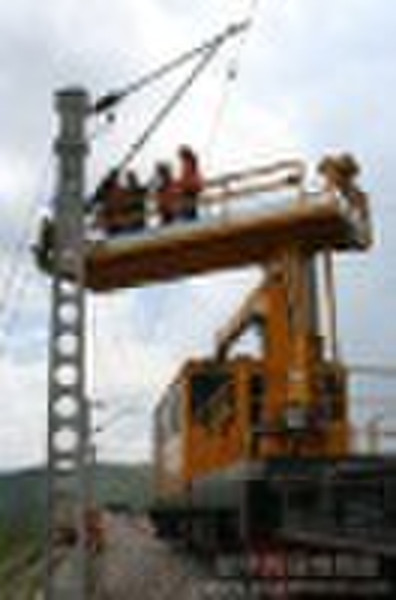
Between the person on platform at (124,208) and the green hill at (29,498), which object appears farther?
the green hill at (29,498)

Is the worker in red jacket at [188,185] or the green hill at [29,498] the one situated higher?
the worker in red jacket at [188,185]

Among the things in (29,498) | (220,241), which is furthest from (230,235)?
(29,498)

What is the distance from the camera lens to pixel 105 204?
76.5 feet

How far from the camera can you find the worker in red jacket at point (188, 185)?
81.5ft

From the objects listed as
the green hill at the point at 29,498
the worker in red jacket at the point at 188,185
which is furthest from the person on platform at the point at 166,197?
the green hill at the point at 29,498

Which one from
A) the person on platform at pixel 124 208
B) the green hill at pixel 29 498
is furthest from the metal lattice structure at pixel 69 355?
the green hill at pixel 29 498

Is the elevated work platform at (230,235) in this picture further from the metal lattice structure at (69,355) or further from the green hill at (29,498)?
the green hill at (29,498)

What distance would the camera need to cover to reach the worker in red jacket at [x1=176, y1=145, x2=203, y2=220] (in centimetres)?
2484

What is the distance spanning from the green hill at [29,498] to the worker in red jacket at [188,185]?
2736 cm

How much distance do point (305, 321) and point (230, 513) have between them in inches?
99.1

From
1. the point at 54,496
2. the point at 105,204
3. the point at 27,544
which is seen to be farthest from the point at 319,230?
the point at 27,544

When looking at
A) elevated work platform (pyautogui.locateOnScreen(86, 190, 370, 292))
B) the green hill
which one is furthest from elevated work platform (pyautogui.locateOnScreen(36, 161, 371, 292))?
the green hill

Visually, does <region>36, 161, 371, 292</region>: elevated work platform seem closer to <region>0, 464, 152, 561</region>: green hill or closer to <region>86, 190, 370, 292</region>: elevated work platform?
<region>86, 190, 370, 292</region>: elevated work platform

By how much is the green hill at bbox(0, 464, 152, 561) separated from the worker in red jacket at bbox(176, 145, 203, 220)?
27.4 m
